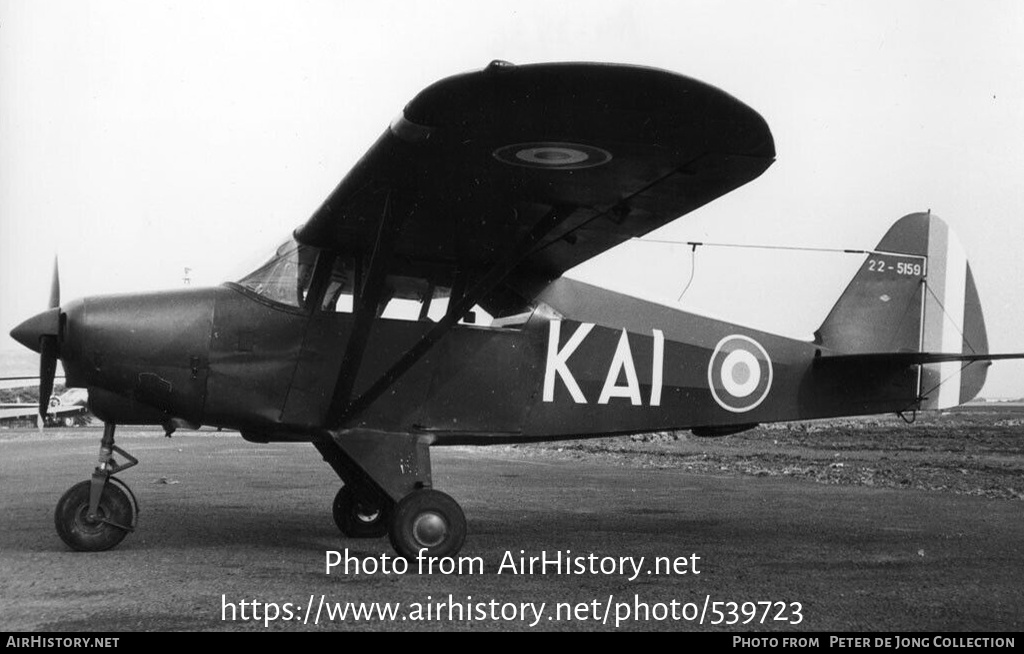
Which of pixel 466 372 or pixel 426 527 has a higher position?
pixel 466 372

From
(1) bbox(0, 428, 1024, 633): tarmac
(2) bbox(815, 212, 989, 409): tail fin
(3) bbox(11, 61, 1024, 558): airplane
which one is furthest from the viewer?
(2) bbox(815, 212, 989, 409): tail fin

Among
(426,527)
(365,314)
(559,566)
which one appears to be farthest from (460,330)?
(559,566)

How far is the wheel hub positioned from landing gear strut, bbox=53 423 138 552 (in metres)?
2.03

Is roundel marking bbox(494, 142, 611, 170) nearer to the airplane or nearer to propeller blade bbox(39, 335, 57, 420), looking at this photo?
the airplane

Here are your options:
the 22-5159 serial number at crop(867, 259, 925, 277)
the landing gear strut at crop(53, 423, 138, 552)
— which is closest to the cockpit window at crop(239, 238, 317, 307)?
the landing gear strut at crop(53, 423, 138, 552)

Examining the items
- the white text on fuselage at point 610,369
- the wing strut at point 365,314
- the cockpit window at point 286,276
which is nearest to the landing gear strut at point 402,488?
the wing strut at point 365,314

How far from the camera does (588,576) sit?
5758 mm

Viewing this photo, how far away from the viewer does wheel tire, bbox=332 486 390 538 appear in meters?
7.58

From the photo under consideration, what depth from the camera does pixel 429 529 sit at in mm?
6184

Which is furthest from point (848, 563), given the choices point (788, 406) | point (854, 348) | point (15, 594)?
point (15, 594)

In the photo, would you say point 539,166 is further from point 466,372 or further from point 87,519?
point 87,519

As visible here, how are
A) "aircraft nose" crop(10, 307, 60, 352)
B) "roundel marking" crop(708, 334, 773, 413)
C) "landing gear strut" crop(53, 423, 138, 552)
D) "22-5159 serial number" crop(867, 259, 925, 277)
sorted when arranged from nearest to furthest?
"aircraft nose" crop(10, 307, 60, 352), "landing gear strut" crop(53, 423, 138, 552), "roundel marking" crop(708, 334, 773, 413), "22-5159 serial number" crop(867, 259, 925, 277)

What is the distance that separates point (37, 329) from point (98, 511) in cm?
136
